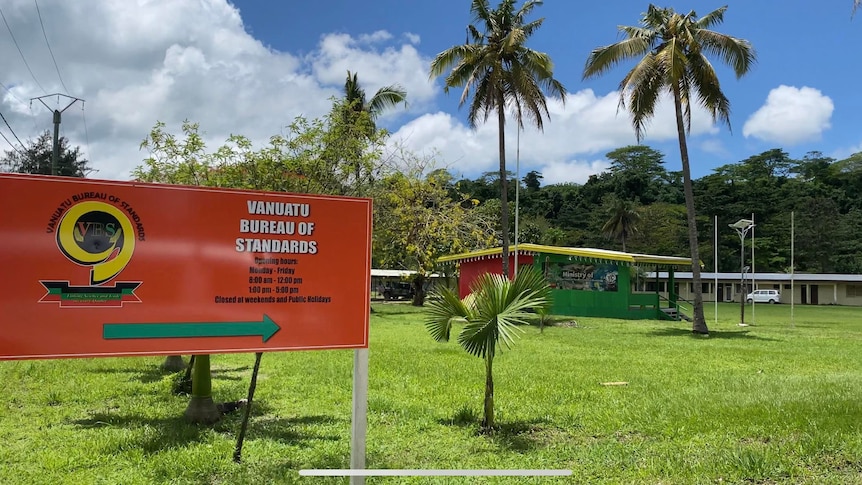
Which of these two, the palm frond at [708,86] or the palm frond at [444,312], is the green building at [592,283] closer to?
the palm frond at [708,86]

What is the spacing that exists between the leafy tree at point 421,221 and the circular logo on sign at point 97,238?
778 inches

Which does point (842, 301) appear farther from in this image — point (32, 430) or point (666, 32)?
point (32, 430)

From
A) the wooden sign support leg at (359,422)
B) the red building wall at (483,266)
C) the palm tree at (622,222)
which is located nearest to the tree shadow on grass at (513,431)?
the wooden sign support leg at (359,422)

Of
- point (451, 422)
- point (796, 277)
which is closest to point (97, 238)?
point (451, 422)

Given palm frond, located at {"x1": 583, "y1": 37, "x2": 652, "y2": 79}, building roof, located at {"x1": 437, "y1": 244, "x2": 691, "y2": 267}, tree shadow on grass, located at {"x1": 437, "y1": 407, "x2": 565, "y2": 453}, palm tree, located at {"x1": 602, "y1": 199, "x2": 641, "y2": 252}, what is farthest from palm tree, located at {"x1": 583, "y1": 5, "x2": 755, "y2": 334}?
palm tree, located at {"x1": 602, "y1": 199, "x2": 641, "y2": 252}

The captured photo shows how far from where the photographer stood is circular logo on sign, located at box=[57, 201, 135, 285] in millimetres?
3559

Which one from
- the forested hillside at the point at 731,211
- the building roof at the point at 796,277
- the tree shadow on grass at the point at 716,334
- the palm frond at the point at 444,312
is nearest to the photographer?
the palm frond at the point at 444,312

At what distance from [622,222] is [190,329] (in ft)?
200

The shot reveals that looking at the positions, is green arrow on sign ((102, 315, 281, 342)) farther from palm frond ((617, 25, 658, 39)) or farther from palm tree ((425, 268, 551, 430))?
palm frond ((617, 25, 658, 39))

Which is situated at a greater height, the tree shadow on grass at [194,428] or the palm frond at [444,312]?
the palm frond at [444,312]

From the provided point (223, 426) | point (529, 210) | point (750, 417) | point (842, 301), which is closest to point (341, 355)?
point (223, 426)

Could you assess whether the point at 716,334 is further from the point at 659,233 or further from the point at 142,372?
the point at 659,233

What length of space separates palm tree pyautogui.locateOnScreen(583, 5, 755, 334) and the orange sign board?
606 inches

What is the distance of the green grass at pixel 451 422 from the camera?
181 inches
